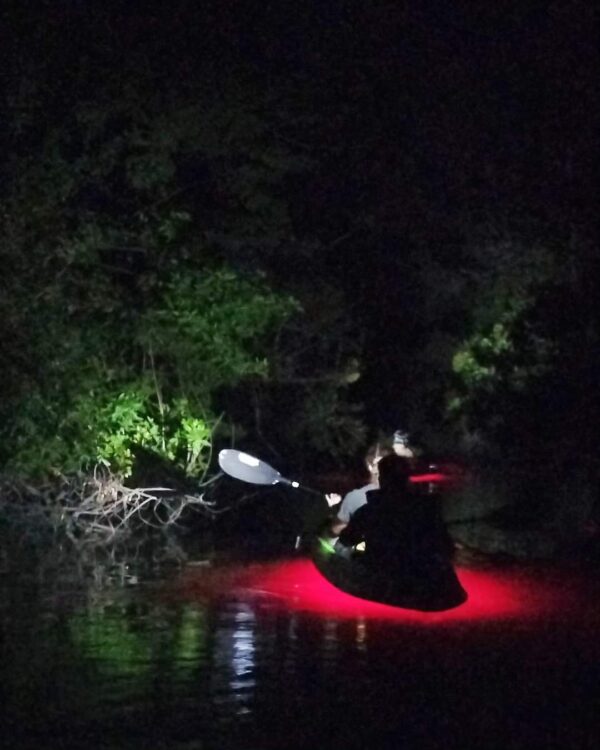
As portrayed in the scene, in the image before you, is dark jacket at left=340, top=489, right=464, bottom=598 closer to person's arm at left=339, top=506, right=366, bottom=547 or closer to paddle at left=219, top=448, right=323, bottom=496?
person's arm at left=339, top=506, right=366, bottom=547

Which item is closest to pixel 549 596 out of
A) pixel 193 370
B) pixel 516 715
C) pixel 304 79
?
pixel 516 715

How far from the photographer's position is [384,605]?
524 inches

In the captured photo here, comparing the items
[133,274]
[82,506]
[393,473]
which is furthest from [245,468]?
[393,473]

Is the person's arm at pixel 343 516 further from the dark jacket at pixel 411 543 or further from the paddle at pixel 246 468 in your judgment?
the paddle at pixel 246 468

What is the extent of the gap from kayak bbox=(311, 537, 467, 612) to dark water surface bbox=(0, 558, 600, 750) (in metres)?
0.12

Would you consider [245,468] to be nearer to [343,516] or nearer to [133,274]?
[343,516]

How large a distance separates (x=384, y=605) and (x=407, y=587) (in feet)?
1.32

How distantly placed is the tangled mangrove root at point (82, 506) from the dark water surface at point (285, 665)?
8.76ft

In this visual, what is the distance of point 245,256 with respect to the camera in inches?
804

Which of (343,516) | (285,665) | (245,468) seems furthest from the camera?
(245,468)

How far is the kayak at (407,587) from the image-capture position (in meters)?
13.0

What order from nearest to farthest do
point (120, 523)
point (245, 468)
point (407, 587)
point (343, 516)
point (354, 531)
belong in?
point (407, 587), point (354, 531), point (343, 516), point (245, 468), point (120, 523)

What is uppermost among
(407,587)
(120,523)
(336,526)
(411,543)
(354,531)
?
(120,523)

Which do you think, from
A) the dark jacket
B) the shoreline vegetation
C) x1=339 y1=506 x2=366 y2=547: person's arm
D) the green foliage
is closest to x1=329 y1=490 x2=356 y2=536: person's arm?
x1=339 y1=506 x2=366 y2=547: person's arm
